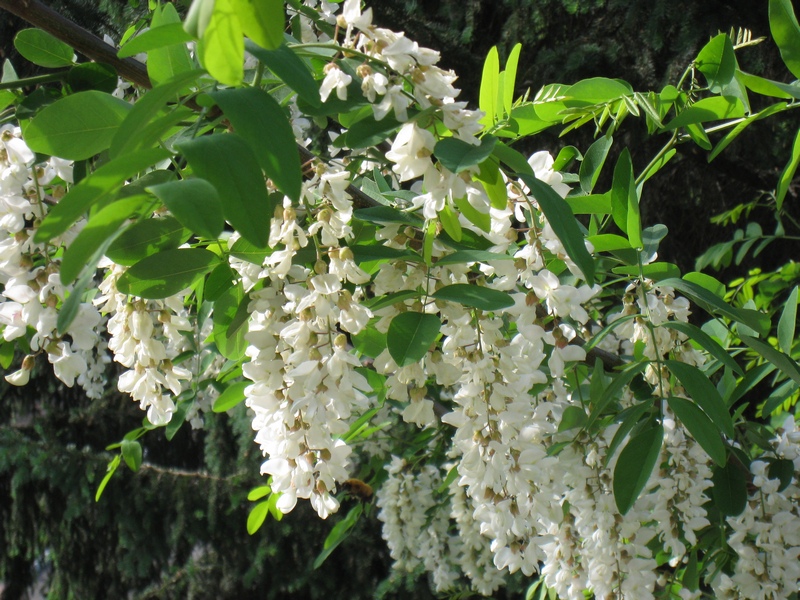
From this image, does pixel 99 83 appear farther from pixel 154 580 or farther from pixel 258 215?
pixel 154 580

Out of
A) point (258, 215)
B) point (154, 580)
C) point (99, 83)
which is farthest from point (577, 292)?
point (154, 580)

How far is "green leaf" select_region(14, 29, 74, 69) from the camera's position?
85cm

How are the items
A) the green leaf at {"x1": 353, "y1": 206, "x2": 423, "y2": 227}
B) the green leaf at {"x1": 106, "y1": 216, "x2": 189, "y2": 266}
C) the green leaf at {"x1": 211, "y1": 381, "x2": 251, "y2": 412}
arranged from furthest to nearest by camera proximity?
the green leaf at {"x1": 211, "y1": 381, "x2": 251, "y2": 412}
the green leaf at {"x1": 353, "y1": 206, "x2": 423, "y2": 227}
the green leaf at {"x1": 106, "y1": 216, "x2": 189, "y2": 266}

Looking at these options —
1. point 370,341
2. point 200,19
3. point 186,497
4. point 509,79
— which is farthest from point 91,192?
point 186,497

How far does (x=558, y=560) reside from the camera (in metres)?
1.30

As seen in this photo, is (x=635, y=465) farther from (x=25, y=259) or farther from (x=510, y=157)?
(x=25, y=259)

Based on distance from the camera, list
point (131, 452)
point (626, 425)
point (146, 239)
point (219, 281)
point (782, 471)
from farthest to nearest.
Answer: point (131, 452), point (782, 471), point (626, 425), point (219, 281), point (146, 239)

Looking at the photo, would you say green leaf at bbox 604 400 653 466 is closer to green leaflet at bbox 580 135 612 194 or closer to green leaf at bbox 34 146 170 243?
green leaflet at bbox 580 135 612 194

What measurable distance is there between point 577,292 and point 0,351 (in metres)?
0.79

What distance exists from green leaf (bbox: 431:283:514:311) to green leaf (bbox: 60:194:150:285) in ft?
1.06

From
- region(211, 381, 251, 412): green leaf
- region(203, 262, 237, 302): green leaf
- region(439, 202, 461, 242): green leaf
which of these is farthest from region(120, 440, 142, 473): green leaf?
region(439, 202, 461, 242): green leaf

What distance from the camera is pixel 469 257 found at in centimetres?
74

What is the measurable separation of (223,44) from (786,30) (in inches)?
26.1

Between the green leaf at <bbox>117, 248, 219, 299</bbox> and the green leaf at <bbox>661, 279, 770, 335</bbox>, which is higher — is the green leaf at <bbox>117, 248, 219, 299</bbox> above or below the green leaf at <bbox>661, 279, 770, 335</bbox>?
above
